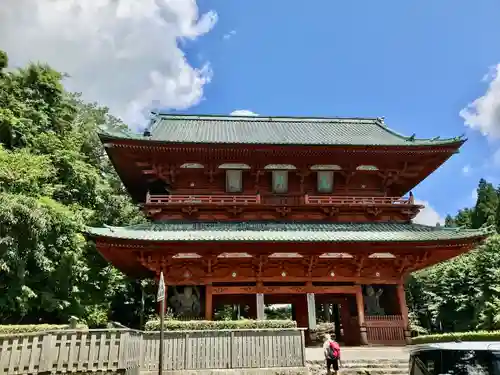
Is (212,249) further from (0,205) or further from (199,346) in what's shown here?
(0,205)

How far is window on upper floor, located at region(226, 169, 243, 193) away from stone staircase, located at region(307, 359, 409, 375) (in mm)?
10556

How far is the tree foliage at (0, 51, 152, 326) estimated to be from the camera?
808 inches

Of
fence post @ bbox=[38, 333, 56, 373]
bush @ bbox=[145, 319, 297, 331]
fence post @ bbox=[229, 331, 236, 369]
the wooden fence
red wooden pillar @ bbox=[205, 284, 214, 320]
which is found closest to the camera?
the wooden fence

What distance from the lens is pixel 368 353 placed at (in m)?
16.7

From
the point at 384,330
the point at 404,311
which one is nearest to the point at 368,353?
the point at 384,330

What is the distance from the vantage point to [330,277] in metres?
20.4

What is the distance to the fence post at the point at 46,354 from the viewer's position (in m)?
10.4

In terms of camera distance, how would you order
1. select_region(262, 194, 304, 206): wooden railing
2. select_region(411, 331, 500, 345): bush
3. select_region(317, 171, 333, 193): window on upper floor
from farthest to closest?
select_region(317, 171, 333, 193): window on upper floor, select_region(262, 194, 304, 206): wooden railing, select_region(411, 331, 500, 345): bush

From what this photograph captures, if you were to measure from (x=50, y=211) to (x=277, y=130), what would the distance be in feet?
49.7

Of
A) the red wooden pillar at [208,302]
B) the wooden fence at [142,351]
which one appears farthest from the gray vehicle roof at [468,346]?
the red wooden pillar at [208,302]

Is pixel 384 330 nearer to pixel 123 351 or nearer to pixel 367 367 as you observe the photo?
pixel 367 367

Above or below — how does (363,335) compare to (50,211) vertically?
below

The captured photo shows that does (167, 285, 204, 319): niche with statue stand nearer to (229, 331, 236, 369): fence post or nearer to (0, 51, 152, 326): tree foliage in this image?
(229, 331, 236, 369): fence post

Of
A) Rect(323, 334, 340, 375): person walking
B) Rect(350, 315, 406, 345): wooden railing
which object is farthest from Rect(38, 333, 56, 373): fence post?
Rect(350, 315, 406, 345): wooden railing
